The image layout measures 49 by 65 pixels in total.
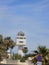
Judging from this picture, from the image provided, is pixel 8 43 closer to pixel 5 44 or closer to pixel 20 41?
pixel 5 44

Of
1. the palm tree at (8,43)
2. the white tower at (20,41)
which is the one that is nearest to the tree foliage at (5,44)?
the palm tree at (8,43)

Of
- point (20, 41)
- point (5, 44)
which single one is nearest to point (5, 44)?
point (5, 44)

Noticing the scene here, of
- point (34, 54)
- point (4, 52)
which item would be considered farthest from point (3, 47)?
point (34, 54)

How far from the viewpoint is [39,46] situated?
48.0 m

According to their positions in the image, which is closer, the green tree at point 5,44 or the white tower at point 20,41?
the green tree at point 5,44

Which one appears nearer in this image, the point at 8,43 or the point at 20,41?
the point at 8,43

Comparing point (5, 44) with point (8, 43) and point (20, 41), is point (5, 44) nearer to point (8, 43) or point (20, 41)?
point (8, 43)

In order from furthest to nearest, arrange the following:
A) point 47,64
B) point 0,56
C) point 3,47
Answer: point 3,47 < point 0,56 < point 47,64

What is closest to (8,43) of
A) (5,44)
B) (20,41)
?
(5,44)

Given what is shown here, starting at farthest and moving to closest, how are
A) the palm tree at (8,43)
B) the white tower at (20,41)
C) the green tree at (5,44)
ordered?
1. the white tower at (20,41)
2. the palm tree at (8,43)
3. the green tree at (5,44)

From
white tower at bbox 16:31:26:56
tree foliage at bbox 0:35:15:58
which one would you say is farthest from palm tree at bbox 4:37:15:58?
white tower at bbox 16:31:26:56

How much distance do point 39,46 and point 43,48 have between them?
2.57ft

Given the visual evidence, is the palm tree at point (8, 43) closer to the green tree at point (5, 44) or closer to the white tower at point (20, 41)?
the green tree at point (5, 44)

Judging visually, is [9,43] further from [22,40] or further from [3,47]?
[22,40]
